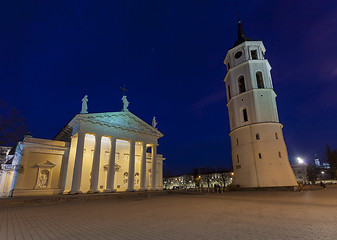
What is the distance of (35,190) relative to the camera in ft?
81.7

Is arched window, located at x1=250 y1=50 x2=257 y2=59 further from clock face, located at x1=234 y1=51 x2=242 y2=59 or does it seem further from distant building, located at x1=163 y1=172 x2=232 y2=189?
distant building, located at x1=163 y1=172 x2=232 y2=189

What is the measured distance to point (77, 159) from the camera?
24.5 m

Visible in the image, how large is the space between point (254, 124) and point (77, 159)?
1082 inches

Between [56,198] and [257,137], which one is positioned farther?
[257,137]

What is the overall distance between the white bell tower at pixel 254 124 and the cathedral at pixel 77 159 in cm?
1536

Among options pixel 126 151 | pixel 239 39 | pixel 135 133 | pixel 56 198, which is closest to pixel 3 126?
pixel 56 198

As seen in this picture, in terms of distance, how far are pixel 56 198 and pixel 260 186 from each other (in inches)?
1080

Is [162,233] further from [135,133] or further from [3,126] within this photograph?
[135,133]

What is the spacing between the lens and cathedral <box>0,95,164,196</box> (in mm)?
24797

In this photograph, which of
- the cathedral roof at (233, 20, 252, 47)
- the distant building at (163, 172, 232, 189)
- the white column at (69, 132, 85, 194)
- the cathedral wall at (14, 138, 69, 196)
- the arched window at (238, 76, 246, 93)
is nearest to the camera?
the white column at (69, 132, 85, 194)

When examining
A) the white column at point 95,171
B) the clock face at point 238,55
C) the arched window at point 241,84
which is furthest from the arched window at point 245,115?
the white column at point 95,171

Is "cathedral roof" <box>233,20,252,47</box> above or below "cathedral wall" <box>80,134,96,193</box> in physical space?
above

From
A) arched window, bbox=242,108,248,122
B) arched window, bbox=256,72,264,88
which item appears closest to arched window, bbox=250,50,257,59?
arched window, bbox=256,72,264,88

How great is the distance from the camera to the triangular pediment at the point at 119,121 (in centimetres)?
2683
